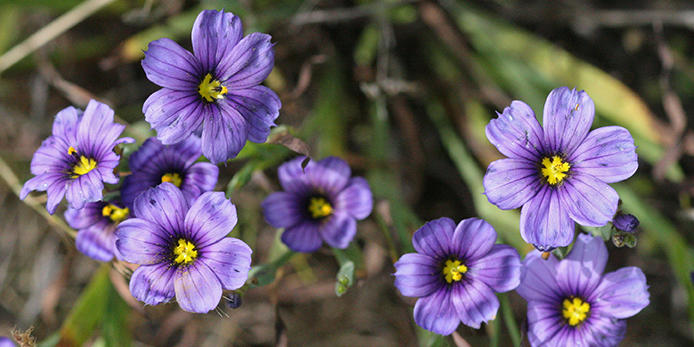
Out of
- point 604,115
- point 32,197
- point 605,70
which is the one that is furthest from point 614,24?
point 32,197

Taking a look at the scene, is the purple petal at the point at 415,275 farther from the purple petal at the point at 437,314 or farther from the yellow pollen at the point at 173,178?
the yellow pollen at the point at 173,178

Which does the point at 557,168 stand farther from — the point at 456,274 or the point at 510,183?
the point at 456,274

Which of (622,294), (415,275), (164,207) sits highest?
(164,207)

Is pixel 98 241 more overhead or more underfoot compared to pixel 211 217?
more underfoot

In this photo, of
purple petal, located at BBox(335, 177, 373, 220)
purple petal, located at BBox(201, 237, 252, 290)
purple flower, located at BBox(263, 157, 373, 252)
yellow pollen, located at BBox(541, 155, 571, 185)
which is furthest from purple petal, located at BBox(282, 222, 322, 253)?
yellow pollen, located at BBox(541, 155, 571, 185)

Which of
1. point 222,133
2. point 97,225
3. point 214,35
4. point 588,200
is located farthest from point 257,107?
point 588,200

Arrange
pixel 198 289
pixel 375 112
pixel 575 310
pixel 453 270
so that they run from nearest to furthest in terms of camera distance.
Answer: pixel 198 289
pixel 453 270
pixel 575 310
pixel 375 112
